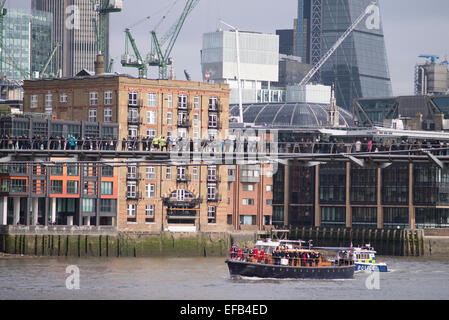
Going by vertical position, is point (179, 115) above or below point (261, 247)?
above

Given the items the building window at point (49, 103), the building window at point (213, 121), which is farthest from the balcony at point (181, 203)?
the building window at point (49, 103)

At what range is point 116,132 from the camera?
18300 cm

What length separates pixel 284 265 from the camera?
135 metres

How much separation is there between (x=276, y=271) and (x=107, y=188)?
53.7 meters

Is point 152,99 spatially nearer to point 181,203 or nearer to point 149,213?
point 181,203

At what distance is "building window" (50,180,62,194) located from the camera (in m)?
177

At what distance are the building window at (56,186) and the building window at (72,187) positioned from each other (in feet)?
4.67

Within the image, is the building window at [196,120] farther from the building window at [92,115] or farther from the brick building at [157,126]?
the building window at [92,115]

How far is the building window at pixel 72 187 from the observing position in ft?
586

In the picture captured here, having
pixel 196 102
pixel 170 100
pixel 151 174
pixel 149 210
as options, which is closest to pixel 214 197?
pixel 149 210

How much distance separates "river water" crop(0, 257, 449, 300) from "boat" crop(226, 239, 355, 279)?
124 centimetres
